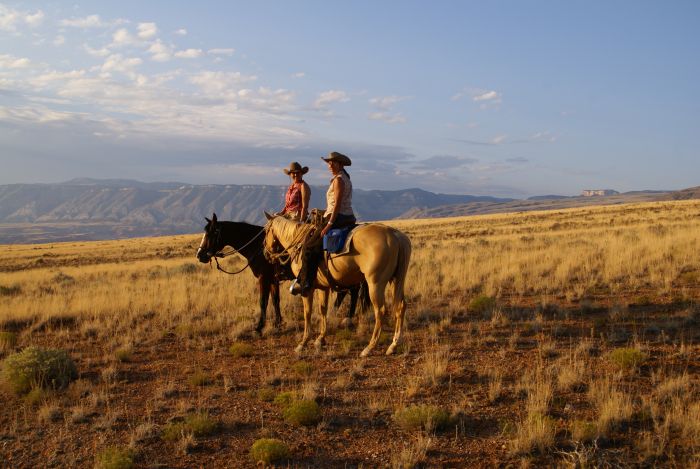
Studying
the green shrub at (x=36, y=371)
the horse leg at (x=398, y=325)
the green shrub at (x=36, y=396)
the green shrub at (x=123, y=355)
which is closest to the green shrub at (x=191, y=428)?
the green shrub at (x=36, y=396)

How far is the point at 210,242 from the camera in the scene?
10156mm

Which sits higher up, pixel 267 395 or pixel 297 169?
pixel 297 169

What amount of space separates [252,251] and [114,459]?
604 cm

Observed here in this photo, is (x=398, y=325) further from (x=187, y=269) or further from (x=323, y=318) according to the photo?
(x=187, y=269)

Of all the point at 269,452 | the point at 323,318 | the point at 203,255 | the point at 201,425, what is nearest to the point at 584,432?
the point at 269,452

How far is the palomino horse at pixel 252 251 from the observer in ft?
33.1

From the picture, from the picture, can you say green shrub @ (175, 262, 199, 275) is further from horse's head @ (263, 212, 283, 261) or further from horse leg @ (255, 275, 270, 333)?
horse's head @ (263, 212, 283, 261)

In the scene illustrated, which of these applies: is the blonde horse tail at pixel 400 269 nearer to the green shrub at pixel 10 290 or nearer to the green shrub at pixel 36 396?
the green shrub at pixel 36 396

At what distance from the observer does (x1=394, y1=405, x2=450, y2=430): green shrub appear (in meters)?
5.29

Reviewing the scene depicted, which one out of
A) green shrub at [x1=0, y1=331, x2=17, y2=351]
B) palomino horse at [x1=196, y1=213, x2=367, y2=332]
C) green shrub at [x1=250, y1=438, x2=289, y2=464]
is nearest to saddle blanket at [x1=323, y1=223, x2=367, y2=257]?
palomino horse at [x1=196, y1=213, x2=367, y2=332]

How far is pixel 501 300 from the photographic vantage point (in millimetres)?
11562

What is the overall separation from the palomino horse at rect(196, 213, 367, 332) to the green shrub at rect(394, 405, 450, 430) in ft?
15.8

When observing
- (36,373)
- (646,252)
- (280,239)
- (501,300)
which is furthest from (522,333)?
(646,252)

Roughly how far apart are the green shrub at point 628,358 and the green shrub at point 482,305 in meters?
3.61
